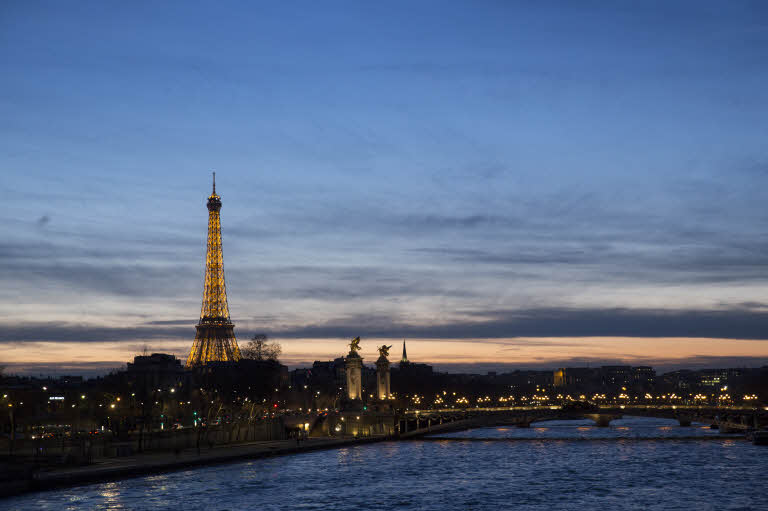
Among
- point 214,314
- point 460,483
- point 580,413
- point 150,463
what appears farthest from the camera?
point 214,314

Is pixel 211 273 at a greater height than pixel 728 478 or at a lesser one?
greater

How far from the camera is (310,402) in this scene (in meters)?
179

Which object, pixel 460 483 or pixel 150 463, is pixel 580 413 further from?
pixel 150 463

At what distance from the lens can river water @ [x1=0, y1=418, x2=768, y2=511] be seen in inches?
1966

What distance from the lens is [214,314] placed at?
466ft

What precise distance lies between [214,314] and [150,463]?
8087 centimetres

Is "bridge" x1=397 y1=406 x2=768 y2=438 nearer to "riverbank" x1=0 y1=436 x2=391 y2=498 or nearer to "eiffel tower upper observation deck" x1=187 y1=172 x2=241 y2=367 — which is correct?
"riverbank" x1=0 y1=436 x2=391 y2=498

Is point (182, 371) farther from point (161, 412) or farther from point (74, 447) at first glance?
point (74, 447)

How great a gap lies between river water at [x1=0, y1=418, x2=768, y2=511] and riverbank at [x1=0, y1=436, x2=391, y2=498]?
93cm

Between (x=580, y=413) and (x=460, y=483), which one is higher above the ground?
(x=580, y=413)

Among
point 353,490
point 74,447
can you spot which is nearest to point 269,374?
point 74,447

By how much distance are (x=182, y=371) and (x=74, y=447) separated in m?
94.4

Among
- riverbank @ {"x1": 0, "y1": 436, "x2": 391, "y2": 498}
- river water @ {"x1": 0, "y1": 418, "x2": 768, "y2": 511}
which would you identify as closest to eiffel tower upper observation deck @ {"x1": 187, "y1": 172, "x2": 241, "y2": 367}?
riverbank @ {"x1": 0, "y1": 436, "x2": 391, "y2": 498}

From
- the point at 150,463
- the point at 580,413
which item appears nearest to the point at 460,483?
the point at 150,463
